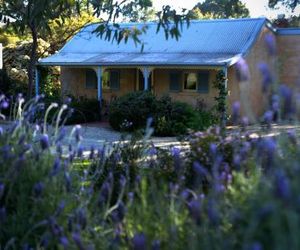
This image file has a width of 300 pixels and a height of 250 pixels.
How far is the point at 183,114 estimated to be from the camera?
1875 centimetres

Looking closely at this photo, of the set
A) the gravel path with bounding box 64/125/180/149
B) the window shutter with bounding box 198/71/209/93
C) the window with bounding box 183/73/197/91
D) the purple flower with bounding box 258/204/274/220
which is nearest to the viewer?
the purple flower with bounding box 258/204/274/220

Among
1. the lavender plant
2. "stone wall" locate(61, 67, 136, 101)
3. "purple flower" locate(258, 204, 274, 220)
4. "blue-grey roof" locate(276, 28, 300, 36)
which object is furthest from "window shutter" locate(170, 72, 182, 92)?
"purple flower" locate(258, 204, 274, 220)

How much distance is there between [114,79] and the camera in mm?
25547

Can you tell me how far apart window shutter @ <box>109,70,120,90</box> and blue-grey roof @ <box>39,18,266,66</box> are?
2.96ft

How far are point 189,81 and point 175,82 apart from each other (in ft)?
2.13

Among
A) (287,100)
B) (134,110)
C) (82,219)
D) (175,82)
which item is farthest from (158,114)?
(287,100)

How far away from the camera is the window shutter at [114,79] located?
83.4 ft

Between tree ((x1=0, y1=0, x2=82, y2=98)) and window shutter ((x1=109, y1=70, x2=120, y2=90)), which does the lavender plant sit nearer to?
tree ((x1=0, y1=0, x2=82, y2=98))

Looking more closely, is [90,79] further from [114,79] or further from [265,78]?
[265,78]

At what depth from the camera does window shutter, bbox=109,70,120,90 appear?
2542cm

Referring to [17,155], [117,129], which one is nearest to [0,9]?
[17,155]

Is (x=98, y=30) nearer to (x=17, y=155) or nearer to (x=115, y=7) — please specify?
(x=115, y=7)

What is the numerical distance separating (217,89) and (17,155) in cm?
1866

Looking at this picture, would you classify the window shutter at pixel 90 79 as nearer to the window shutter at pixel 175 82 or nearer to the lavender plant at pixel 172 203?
the window shutter at pixel 175 82
